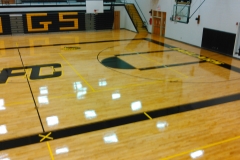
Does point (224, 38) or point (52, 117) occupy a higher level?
point (224, 38)

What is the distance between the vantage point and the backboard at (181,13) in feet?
56.9

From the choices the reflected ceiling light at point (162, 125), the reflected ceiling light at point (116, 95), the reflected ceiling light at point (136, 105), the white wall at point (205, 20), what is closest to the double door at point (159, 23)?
the white wall at point (205, 20)

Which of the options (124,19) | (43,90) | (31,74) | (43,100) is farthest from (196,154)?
(124,19)

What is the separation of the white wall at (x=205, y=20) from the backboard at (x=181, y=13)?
307 mm

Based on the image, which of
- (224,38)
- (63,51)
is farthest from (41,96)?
(224,38)

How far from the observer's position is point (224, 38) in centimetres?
1462

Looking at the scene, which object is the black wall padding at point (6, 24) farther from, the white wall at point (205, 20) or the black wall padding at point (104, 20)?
the white wall at point (205, 20)

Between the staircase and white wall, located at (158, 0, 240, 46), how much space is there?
3.16 meters

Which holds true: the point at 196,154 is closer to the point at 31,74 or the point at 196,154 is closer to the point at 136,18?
the point at 31,74

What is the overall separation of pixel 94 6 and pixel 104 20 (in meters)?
1.86

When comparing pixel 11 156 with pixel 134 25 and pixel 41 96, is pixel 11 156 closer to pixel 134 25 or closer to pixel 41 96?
pixel 41 96

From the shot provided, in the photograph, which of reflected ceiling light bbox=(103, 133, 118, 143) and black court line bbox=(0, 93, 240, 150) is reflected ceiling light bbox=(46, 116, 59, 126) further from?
reflected ceiling light bbox=(103, 133, 118, 143)

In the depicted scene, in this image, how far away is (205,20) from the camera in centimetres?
1587

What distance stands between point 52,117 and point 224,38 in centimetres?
1187
